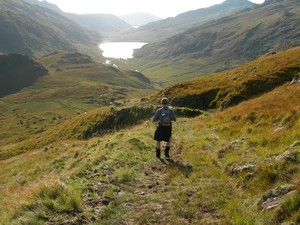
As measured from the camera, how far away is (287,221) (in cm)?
847

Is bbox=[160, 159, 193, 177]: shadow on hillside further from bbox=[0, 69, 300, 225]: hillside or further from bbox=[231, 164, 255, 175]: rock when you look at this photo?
bbox=[231, 164, 255, 175]: rock

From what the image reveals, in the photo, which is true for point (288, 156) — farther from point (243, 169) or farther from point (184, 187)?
point (184, 187)

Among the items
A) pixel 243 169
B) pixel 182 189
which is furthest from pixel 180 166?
pixel 243 169

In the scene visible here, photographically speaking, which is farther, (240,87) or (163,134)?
(240,87)

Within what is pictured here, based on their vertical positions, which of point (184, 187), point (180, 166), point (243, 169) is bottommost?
point (180, 166)

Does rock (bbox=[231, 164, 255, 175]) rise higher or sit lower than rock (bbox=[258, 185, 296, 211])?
lower

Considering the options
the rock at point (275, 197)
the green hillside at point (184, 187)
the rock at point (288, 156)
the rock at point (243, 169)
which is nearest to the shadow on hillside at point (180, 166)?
the green hillside at point (184, 187)

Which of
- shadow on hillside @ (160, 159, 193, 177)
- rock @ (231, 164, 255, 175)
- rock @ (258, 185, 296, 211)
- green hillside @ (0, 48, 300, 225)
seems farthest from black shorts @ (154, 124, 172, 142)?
rock @ (258, 185, 296, 211)

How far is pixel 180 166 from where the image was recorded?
53.2ft

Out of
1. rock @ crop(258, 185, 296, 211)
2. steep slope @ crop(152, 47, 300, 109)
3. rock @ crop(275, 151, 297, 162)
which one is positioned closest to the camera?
rock @ crop(258, 185, 296, 211)

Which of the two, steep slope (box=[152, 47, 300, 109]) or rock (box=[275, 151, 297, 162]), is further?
steep slope (box=[152, 47, 300, 109])

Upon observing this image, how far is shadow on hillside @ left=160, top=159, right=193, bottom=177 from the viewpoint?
49.0 ft

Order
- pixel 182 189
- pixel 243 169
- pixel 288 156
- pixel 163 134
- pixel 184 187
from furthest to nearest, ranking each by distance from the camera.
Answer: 1. pixel 163 134
2. pixel 184 187
3. pixel 243 169
4. pixel 182 189
5. pixel 288 156

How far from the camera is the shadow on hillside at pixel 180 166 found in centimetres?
1494
